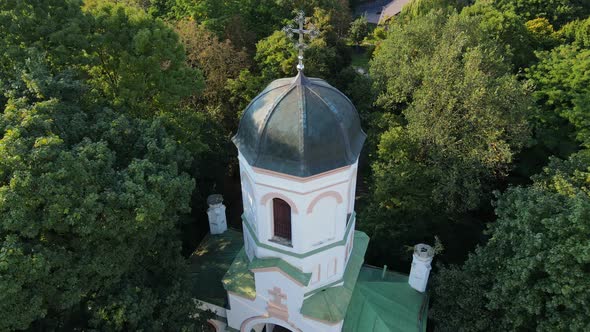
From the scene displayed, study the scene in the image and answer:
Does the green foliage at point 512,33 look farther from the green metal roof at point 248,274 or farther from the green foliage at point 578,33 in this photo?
the green metal roof at point 248,274

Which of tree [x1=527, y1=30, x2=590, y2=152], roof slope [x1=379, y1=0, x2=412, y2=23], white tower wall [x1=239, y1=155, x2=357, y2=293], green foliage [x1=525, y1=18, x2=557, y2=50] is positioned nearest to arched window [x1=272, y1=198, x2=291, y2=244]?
white tower wall [x1=239, y1=155, x2=357, y2=293]

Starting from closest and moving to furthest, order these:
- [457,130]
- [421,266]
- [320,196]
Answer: [320,196]
[421,266]
[457,130]

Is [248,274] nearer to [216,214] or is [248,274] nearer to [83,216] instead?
[216,214]

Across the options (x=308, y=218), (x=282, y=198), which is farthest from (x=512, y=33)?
(x=282, y=198)

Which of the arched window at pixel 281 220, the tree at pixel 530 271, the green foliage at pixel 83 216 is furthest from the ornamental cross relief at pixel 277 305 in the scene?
the tree at pixel 530 271

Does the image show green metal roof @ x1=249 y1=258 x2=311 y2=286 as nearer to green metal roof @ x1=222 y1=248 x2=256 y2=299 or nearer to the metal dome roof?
green metal roof @ x1=222 y1=248 x2=256 y2=299

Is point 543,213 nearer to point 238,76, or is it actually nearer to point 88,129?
point 88,129
